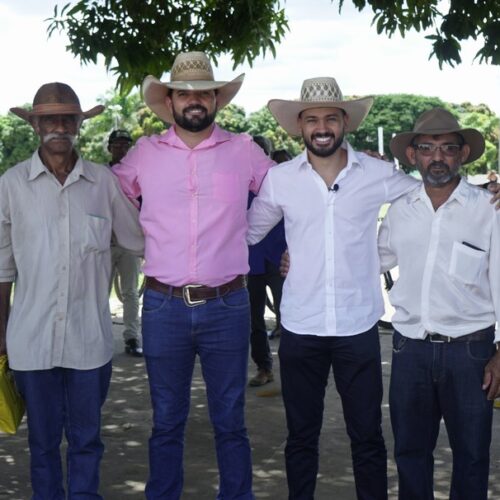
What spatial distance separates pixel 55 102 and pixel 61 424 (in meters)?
1.52

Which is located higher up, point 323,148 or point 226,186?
point 323,148

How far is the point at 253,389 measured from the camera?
7.86 meters

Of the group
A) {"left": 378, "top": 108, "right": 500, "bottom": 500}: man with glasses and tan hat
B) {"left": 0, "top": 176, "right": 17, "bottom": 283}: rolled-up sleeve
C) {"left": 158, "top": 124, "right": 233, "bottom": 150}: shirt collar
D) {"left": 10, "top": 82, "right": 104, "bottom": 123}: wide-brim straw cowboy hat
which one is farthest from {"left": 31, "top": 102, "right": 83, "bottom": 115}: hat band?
{"left": 378, "top": 108, "right": 500, "bottom": 500}: man with glasses and tan hat

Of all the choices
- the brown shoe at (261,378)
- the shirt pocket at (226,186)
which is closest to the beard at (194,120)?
the shirt pocket at (226,186)

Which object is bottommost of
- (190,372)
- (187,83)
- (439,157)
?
(190,372)

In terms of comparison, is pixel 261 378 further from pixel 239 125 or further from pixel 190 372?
pixel 239 125

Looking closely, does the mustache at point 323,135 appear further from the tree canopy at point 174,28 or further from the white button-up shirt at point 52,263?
the tree canopy at point 174,28

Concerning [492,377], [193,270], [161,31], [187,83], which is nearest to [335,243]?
[193,270]

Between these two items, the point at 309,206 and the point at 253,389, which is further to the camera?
the point at 253,389

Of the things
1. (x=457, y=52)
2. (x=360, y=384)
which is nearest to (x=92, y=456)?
(x=360, y=384)

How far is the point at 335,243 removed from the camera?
14.5 feet

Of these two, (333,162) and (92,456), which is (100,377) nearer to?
(92,456)

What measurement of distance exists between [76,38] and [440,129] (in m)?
4.91

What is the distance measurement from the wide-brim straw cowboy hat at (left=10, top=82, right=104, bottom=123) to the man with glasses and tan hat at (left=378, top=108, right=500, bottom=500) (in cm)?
158
